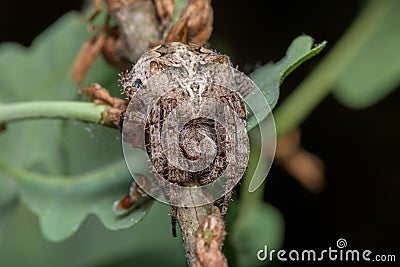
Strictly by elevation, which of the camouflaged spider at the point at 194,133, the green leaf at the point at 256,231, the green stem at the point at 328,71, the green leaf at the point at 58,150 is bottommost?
the green leaf at the point at 256,231

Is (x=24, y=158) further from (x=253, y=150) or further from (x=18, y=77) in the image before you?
(x=253, y=150)

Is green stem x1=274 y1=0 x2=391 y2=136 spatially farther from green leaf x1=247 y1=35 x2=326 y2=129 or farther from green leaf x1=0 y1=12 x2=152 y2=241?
green leaf x1=247 y1=35 x2=326 y2=129

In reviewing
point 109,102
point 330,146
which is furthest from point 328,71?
point 109,102

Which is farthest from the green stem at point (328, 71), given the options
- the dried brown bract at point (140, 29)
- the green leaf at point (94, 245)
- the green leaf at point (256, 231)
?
the dried brown bract at point (140, 29)

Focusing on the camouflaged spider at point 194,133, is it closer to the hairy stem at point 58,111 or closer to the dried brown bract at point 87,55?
the hairy stem at point 58,111

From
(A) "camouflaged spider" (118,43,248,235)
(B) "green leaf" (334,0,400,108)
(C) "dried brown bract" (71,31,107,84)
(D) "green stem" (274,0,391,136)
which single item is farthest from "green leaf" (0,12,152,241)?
(B) "green leaf" (334,0,400,108)

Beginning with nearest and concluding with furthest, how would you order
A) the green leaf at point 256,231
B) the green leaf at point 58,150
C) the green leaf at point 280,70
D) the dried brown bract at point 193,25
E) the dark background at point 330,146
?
the green leaf at point 280,70 < the dried brown bract at point 193,25 < the green leaf at point 58,150 < the green leaf at point 256,231 < the dark background at point 330,146

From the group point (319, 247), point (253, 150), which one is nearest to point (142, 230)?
point (253, 150)
